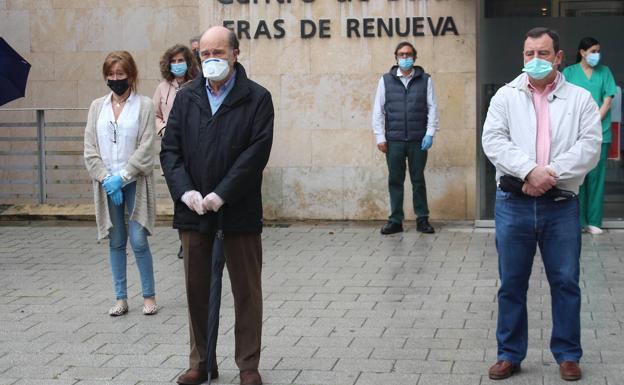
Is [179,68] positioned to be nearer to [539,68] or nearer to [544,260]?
[539,68]

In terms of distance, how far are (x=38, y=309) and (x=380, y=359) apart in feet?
9.92

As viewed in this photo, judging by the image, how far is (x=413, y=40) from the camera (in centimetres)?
1259

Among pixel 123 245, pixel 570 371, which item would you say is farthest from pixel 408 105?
pixel 570 371

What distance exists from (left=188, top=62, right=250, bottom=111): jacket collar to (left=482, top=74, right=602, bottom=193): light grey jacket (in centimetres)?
138

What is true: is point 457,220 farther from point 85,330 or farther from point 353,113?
point 85,330

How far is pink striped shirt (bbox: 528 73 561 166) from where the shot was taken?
630 centimetres

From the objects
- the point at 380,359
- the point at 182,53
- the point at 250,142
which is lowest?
the point at 380,359

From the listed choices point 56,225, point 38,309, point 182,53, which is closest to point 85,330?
point 38,309

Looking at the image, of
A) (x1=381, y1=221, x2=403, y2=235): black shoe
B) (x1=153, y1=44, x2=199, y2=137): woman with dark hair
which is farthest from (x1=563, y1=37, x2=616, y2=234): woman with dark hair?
(x1=153, y1=44, x2=199, y2=137): woman with dark hair

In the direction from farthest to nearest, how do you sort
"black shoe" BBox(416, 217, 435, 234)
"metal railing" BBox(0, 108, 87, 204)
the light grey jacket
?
1. "metal railing" BBox(0, 108, 87, 204)
2. "black shoe" BBox(416, 217, 435, 234)
3. the light grey jacket

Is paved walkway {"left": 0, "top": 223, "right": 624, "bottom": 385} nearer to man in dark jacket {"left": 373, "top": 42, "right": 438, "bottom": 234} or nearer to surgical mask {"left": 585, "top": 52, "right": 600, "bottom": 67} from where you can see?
man in dark jacket {"left": 373, "top": 42, "right": 438, "bottom": 234}

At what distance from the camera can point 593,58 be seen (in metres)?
11.5

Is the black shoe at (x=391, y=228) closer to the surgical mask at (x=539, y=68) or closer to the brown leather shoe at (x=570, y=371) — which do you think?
the brown leather shoe at (x=570, y=371)

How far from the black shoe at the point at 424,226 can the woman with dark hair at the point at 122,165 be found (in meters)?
4.22
